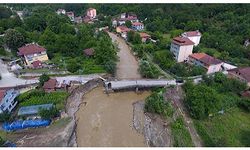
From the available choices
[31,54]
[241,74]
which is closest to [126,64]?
[31,54]

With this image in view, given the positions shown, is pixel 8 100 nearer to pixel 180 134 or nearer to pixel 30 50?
pixel 30 50

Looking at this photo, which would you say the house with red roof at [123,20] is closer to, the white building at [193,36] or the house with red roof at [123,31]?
the house with red roof at [123,31]

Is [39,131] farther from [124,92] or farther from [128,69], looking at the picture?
[128,69]

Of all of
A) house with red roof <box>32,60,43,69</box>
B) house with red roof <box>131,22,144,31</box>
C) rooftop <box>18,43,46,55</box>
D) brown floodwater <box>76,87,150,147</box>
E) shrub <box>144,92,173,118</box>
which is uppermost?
rooftop <box>18,43,46,55</box>

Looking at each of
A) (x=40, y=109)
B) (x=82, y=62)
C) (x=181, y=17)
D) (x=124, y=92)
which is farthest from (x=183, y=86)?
(x=181, y=17)

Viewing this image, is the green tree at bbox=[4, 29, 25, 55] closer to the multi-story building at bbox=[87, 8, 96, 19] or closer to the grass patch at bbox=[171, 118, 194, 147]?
the grass patch at bbox=[171, 118, 194, 147]

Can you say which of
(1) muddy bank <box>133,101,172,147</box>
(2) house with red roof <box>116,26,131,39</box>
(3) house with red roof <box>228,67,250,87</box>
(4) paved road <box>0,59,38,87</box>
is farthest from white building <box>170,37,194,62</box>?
(4) paved road <box>0,59,38,87</box>
